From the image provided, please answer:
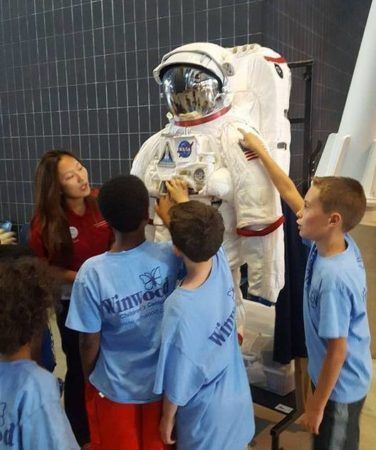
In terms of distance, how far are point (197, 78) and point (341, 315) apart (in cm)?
94

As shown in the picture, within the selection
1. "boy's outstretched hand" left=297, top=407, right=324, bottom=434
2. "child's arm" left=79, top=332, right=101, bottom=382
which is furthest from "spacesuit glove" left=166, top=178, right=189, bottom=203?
"boy's outstretched hand" left=297, top=407, right=324, bottom=434

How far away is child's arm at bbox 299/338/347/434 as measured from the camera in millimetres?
1225

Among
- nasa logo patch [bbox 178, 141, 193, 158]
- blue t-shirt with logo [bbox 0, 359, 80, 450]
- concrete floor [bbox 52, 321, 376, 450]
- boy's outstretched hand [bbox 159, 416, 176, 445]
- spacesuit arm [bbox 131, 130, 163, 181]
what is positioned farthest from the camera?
concrete floor [bbox 52, 321, 376, 450]

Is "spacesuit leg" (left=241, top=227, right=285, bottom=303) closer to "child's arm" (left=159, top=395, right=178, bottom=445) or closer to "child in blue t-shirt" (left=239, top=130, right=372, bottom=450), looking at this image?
"child in blue t-shirt" (left=239, top=130, right=372, bottom=450)

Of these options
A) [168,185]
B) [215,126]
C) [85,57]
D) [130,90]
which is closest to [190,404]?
[168,185]

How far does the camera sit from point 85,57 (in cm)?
375

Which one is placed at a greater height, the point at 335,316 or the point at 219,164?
the point at 219,164

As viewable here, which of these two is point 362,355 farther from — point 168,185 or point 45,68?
point 45,68

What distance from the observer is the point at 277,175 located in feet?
5.28

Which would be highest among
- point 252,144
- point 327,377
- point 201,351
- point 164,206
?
point 252,144

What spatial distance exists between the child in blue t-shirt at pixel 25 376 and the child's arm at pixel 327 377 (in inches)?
26.3

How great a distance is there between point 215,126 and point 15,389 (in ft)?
3.78

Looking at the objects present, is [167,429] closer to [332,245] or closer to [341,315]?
[341,315]

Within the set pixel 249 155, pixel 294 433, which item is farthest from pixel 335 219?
pixel 294 433
